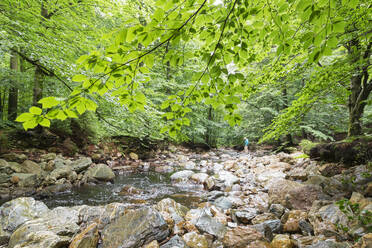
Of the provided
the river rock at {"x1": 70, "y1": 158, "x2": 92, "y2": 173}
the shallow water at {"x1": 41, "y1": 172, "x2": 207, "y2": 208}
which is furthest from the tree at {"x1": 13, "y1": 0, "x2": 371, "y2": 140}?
the river rock at {"x1": 70, "y1": 158, "x2": 92, "y2": 173}

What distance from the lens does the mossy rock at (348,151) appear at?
367 cm

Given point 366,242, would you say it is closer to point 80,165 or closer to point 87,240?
point 87,240

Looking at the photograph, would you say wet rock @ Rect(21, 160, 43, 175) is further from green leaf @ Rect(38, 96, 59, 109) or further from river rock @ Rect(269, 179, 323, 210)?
river rock @ Rect(269, 179, 323, 210)

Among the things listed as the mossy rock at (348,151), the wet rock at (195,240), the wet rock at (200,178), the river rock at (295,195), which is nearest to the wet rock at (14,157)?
the wet rock at (200,178)

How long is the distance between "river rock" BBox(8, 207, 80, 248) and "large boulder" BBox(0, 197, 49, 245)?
0.24 meters

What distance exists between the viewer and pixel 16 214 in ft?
10.2

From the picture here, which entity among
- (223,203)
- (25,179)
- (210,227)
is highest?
(25,179)

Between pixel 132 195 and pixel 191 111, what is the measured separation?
474 centimetres

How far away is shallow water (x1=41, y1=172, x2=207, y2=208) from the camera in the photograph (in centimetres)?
447


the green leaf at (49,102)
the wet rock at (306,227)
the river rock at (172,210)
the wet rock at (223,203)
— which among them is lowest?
the wet rock at (223,203)

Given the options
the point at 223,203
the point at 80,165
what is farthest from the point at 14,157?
the point at 223,203

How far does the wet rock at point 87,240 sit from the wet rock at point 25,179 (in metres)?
3.50

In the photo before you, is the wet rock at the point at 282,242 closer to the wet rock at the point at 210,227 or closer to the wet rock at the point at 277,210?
the wet rock at the point at 210,227

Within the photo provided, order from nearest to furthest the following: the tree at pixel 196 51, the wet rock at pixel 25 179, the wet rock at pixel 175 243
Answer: the tree at pixel 196 51
the wet rock at pixel 175 243
the wet rock at pixel 25 179
